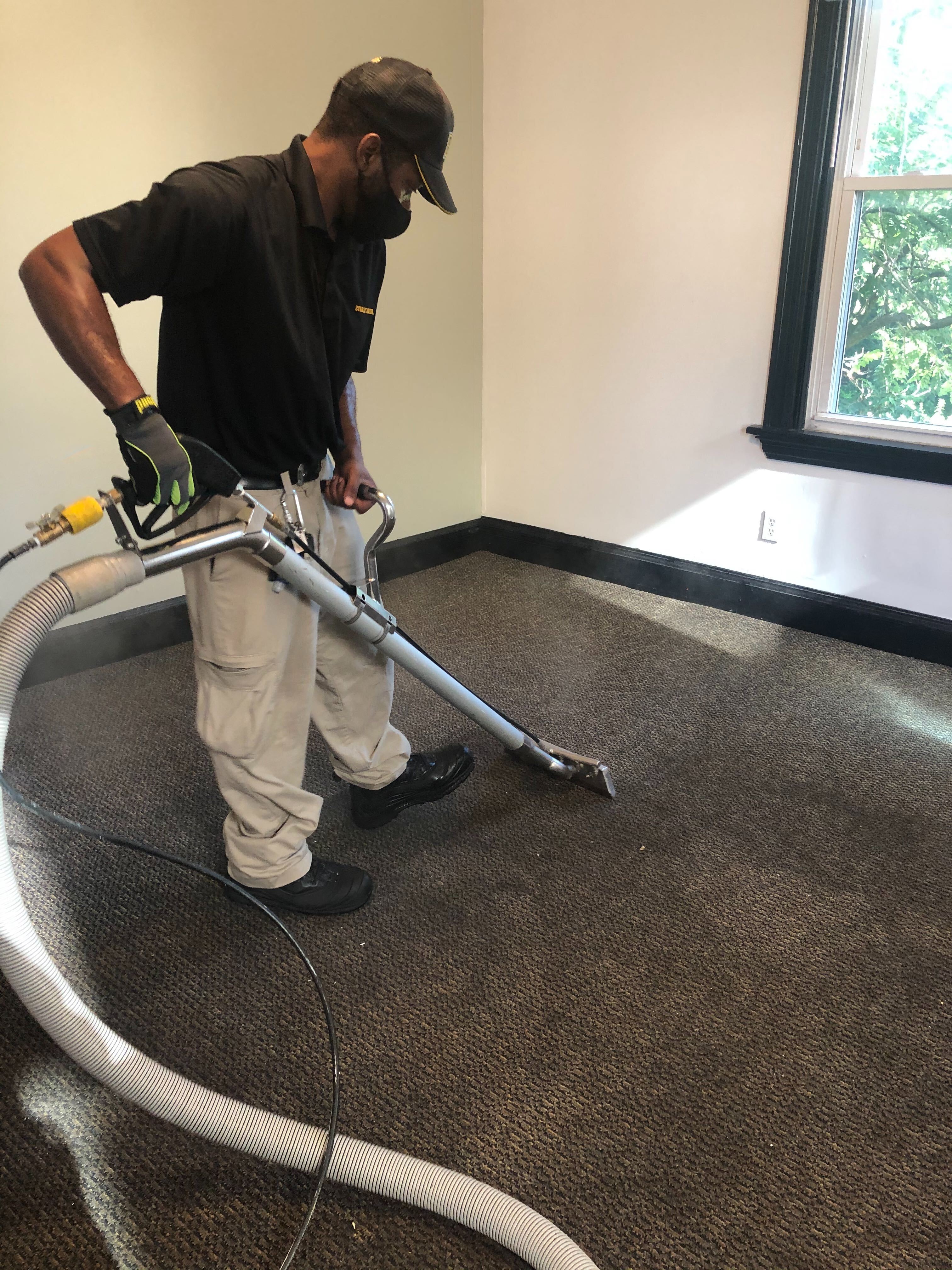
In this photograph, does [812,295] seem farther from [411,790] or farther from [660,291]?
[411,790]

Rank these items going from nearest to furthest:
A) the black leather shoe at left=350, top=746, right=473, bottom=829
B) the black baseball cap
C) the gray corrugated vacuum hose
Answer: the gray corrugated vacuum hose
the black baseball cap
the black leather shoe at left=350, top=746, right=473, bottom=829

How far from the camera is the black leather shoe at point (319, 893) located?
1.57 m

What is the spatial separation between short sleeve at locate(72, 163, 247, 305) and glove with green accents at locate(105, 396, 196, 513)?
13 centimetres

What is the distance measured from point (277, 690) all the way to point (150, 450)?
512 mm

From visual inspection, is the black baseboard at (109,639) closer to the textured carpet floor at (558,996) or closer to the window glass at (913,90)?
the textured carpet floor at (558,996)

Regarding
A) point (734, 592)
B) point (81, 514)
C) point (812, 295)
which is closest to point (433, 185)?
point (81, 514)


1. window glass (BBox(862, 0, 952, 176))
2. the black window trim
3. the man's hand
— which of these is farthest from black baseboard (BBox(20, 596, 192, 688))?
window glass (BBox(862, 0, 952, 176))

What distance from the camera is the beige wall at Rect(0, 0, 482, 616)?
2.15 meters

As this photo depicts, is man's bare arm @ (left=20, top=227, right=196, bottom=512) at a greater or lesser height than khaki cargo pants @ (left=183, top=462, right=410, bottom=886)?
greater

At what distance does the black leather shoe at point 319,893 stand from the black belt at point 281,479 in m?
0.64

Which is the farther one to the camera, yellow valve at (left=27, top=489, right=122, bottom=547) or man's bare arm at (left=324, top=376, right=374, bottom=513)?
man's bare arm at (left=324, top=376, right=374, bottom=513)

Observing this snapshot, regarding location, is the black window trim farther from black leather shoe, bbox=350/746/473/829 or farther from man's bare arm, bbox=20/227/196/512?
man's bare arm, bbox=20/227/196/512

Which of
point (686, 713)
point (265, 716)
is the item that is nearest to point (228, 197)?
point (265, 716)

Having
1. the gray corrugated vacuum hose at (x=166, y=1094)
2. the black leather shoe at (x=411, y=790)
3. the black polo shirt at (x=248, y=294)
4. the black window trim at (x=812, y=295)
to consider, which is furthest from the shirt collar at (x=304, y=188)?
the black window trim at (x=812, y=295)
